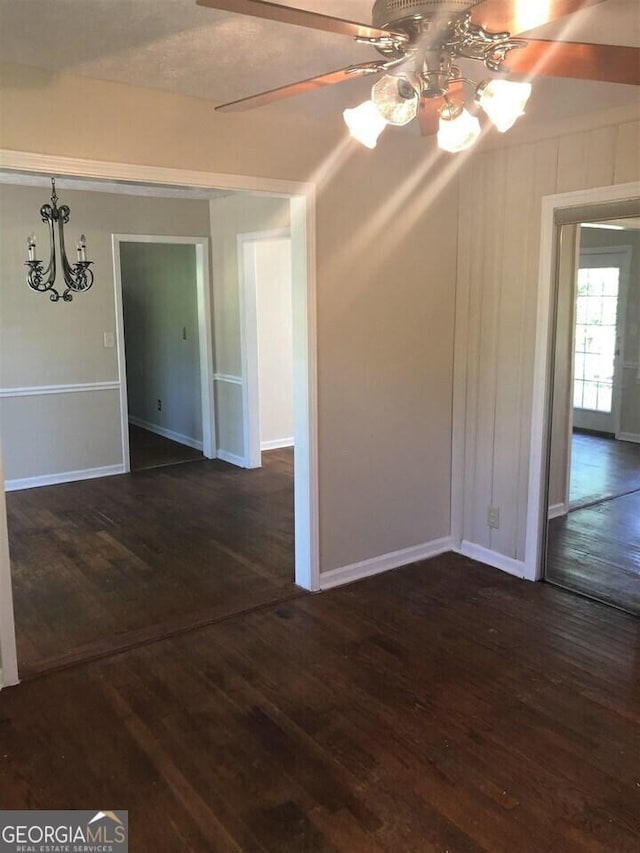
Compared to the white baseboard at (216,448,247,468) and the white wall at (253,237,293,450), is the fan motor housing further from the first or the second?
the white wall at (253,237,293,450)

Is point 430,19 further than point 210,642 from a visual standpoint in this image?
No

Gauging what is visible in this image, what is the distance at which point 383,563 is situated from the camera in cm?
409

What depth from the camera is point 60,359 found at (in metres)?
5.90

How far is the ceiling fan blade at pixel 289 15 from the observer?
4.84ft

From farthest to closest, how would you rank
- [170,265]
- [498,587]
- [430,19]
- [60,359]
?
[170,265] → [60,359] → [498,587] → [430,19]

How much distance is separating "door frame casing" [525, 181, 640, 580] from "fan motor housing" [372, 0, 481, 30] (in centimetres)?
208

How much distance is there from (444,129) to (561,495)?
9.51ft

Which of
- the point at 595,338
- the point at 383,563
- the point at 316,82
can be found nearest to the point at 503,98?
the point at 316,82

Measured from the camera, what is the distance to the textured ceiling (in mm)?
2129

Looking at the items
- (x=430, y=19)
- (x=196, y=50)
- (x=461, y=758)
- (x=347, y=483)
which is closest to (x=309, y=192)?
(x=196, y=50)

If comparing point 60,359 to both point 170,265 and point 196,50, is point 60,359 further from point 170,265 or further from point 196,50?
point 196,50

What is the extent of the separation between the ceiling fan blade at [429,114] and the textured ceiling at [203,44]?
37 centimetres

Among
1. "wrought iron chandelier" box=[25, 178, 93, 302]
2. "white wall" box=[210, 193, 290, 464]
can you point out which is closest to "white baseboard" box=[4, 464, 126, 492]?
"white wall" box=[210, 193, 290, 464]

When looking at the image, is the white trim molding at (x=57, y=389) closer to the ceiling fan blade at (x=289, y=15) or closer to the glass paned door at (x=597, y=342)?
the glass paned door at (x=597, y=342)
